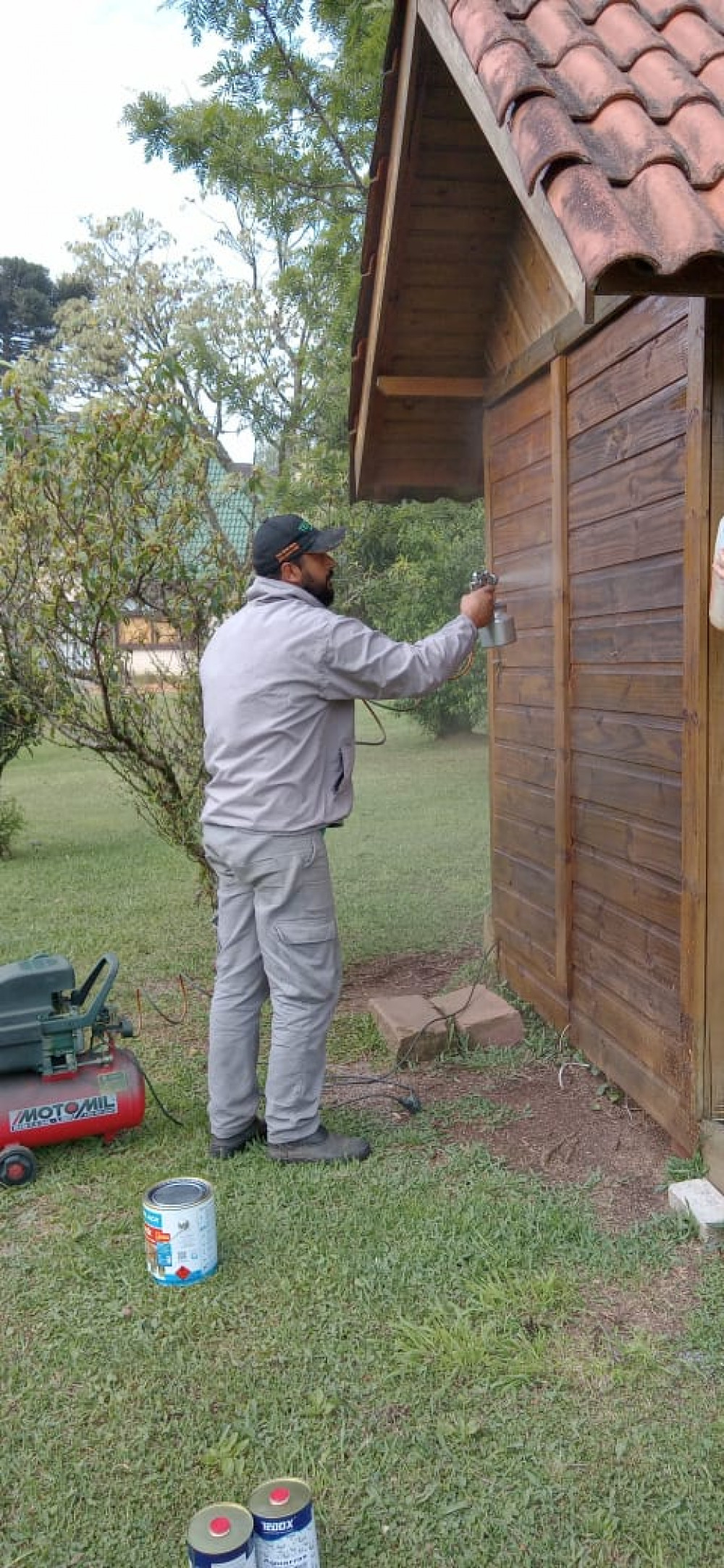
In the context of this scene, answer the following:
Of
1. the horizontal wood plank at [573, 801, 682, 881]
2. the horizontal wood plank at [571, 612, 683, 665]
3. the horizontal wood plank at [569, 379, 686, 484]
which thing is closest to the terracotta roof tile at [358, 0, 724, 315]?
the horizontal wood plank at [569, 379, 686, 484]

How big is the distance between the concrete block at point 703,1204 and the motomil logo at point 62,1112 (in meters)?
1.92

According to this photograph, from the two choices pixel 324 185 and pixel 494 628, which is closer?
pixel 494 628

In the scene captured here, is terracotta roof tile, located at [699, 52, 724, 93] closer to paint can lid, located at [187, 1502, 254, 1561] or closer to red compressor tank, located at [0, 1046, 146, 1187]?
paint can lid, located at [187, 1502, 254, 1561]

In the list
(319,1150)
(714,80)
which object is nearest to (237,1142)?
(319,1150)

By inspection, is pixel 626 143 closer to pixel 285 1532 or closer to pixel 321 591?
pixel 321 591

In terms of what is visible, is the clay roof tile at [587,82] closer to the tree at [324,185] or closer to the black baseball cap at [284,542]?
the black baseball cap at [284,542]

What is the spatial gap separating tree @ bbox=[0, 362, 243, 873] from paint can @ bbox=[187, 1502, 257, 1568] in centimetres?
464

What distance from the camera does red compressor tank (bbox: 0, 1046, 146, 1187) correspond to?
3883mm

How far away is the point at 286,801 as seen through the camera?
3.82m

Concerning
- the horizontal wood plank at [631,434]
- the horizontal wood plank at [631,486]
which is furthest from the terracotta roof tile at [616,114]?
the horizontal wood plank at [631,486]

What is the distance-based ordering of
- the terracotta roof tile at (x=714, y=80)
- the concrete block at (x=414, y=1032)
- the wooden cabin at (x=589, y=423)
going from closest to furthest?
the wooden cabin at (x=589, y=423) → the terracotta roof tile at (x=714, y=80) → the concrete block at (x=414, y=1032)

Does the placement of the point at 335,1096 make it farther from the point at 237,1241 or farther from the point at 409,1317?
the point at 409,1317

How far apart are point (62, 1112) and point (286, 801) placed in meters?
1.35

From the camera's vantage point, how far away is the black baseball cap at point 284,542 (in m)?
3.99
